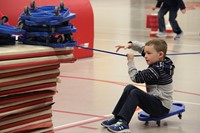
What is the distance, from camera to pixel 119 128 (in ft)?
19.7

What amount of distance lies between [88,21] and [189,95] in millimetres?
4222

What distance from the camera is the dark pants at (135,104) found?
6.04 m

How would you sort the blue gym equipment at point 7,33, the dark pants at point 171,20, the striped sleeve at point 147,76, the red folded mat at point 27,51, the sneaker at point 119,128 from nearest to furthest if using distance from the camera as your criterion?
the red folded mat at point 27,51
the blue gym equipment at point 7,33
the sneaker at point 119,128
the striped sleeve at point 147,76
the dark pants at point 171,20

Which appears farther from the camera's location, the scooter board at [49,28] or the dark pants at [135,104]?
the dark pants at [135,104]

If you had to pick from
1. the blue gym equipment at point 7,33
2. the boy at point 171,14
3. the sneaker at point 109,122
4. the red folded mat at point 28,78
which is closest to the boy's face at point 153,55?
the sneaker at point 109,122

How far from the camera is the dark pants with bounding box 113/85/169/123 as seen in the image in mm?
6043

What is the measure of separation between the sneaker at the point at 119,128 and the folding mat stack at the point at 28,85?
0.87m

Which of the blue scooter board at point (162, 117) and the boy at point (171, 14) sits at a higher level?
the boy at point (171, 14)

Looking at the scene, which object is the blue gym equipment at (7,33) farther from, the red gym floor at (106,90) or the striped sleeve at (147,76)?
the striped sleeve at (147,76)

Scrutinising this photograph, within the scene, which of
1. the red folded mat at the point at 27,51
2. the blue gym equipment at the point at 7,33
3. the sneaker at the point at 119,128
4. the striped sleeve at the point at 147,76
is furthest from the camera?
the striped sleeve at the point at 147,76

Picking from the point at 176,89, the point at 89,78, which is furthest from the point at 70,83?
the point at 176,89

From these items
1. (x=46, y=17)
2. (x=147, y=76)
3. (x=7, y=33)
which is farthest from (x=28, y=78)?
(x=147, y=76)

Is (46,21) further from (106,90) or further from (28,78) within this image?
(106,90)

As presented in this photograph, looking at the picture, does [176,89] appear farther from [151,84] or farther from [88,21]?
[88,21]
